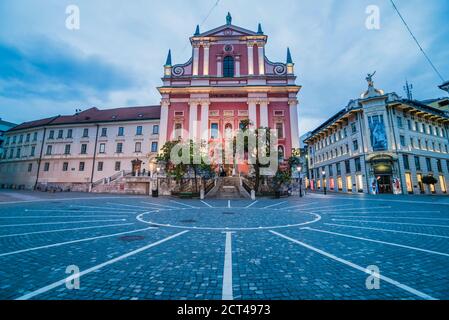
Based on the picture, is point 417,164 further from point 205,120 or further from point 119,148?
point 119,148

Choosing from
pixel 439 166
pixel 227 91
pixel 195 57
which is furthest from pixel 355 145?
pixel 195 57

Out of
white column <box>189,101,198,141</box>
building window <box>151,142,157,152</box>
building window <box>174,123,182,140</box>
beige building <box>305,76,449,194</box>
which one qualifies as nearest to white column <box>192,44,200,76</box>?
white column <box>189,101,198,141</box>

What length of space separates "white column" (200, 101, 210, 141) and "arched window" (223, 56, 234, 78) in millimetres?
7605

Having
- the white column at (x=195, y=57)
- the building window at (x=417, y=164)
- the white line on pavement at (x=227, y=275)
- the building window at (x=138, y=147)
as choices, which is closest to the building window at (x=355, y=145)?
the building window at (x=417, y=164)

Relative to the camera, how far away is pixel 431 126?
3772cm

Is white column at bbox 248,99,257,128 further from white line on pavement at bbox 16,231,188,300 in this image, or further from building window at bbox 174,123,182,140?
white line on pavement at bbox 16,231,188,300

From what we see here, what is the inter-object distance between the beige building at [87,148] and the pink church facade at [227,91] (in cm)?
614

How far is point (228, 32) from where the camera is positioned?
3931 cm

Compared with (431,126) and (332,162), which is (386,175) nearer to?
(332,162)

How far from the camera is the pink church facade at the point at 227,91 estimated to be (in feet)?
115

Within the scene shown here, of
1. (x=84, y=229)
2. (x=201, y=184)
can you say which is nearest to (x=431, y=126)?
(x=201, y=184)

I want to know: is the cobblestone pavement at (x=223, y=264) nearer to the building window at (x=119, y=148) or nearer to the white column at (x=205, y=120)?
the white column at (x=205, y=120)

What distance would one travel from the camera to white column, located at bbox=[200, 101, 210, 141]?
34572mm
